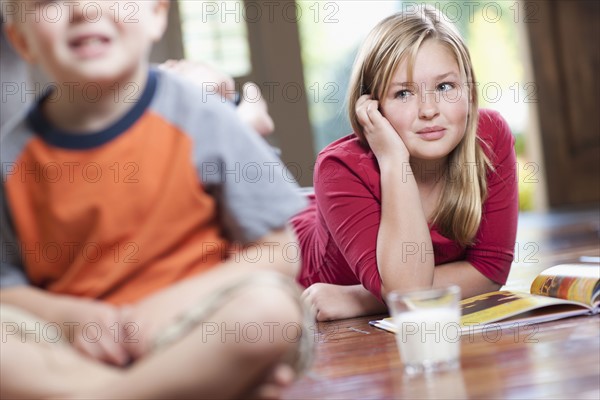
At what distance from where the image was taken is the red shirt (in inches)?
65.6

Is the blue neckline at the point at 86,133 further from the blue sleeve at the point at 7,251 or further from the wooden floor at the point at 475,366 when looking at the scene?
the wooden floor at the point at 475,366

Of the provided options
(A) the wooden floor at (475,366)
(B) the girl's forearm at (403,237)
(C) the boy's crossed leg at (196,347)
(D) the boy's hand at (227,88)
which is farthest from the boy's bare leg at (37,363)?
(B) the girl's forearm at (403,237)

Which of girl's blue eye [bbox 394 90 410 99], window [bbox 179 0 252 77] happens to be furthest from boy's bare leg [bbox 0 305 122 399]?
window [bbox 179 0 252 77]

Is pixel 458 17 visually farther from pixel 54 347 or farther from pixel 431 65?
pixel 54 347

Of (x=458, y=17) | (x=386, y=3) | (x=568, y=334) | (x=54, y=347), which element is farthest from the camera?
(x=458, y=17)

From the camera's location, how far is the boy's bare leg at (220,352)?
833mm

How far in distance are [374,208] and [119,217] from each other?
0.84m

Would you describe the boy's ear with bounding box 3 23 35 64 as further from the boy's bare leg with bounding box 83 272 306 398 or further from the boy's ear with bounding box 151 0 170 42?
the boy's bare leg with bounding box 83 272 306 398

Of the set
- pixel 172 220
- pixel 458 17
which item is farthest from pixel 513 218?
pixel 458 17

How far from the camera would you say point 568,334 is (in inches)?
55.4

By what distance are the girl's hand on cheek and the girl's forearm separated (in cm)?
2

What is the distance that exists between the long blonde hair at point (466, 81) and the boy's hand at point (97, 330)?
0.91 meters

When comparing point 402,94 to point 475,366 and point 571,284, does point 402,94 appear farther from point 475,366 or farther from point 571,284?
A: point 475,366

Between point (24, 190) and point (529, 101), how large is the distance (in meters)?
4.39
